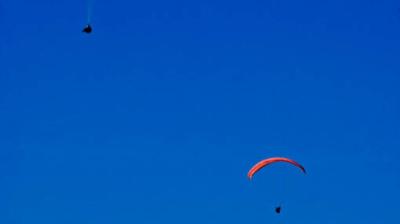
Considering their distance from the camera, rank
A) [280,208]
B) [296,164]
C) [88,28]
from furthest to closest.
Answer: [280,208]
[296,164]
[88,28]

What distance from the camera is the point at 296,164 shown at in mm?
43031

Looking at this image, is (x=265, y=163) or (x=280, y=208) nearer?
(x=265, y=163)

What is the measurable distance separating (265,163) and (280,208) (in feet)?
23.4

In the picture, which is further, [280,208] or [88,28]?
[280,208]

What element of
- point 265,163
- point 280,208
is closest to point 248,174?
point 265,163

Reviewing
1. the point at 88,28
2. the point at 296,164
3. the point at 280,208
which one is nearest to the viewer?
the point at 88,28

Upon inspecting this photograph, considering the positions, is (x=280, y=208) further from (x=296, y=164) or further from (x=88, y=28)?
(x=88, y=28)

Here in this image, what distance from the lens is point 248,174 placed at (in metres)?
44.0

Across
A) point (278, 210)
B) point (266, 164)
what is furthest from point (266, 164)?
point (278, 210)

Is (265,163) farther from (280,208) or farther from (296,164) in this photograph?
(280,208)

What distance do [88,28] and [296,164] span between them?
1465cm

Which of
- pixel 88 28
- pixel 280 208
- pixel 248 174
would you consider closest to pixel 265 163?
pixel 248 174

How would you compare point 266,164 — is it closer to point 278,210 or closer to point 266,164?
point 266,164

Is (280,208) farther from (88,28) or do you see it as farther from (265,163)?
(88,28)
